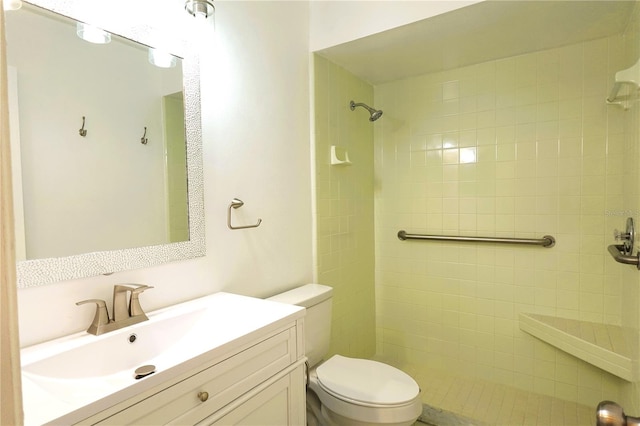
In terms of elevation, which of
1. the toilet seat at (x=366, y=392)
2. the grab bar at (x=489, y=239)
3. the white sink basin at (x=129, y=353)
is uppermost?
the grab bar at (x=489, y=239)

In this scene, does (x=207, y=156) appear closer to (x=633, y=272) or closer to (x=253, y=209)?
(x=253, y=209)

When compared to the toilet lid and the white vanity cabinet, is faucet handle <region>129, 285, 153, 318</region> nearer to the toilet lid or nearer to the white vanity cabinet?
the white vanity cabinet

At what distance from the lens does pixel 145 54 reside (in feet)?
3.94

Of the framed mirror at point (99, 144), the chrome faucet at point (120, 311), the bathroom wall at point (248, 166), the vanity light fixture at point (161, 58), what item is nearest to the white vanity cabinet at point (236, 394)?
the bathroom wall at point (248, 166)

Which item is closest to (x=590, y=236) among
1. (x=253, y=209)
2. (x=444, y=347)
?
(x=444, y=347)

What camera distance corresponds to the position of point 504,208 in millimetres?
2166

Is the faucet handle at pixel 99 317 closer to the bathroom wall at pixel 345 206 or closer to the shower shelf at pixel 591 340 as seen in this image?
the bathroom wall at pixel 345 206

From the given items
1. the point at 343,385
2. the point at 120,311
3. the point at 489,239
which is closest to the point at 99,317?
the point at 120,311

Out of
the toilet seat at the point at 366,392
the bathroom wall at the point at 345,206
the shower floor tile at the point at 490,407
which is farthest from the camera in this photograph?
the bathroom wall at the point at 345,206

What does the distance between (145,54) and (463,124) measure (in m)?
1.88

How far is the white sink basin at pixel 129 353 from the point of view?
26.4 inches

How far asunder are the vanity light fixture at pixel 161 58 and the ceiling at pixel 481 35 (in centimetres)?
94

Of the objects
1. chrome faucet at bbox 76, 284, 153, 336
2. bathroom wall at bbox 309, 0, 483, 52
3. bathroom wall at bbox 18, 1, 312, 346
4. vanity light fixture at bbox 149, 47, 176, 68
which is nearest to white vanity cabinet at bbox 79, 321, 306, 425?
bathroom wall at bbox 18, 1, 312, 346

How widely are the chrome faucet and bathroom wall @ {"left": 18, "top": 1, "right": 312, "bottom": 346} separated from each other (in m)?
0.05
